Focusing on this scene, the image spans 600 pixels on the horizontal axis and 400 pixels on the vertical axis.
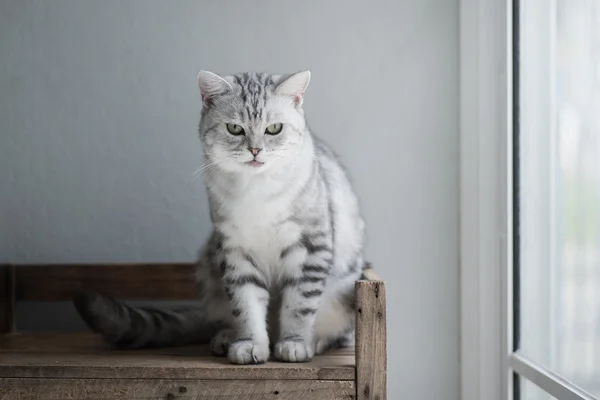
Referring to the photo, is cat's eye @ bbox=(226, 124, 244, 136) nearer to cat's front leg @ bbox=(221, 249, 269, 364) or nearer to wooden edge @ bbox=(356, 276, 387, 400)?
cat's front leg @ bbox=(221, 249, 269, 364)

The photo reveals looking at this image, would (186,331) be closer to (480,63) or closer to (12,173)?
(12,173)

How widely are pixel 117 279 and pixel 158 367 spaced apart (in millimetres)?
663

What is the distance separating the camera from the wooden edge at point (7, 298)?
6.47ft

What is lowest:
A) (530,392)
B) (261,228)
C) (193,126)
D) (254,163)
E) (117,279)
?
(530,392)

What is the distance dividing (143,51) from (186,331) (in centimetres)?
85

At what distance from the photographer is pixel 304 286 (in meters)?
1.50

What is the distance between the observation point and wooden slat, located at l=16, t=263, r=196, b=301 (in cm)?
199

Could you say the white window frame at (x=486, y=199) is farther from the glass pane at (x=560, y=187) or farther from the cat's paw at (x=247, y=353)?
the cat's paw at (x=247, y=353)

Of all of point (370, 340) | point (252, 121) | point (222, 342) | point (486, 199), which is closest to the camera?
point (370, 340)

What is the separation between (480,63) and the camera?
1943mm

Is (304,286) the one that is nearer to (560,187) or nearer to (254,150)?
(254,150)

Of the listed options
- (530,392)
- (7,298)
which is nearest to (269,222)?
(530,392)

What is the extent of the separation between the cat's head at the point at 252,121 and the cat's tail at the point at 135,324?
17.3 inches

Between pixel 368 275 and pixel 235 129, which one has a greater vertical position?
pixel 235 129
